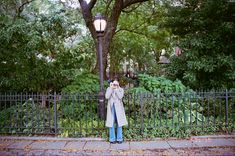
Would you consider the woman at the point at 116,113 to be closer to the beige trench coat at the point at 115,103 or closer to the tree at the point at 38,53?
the beige trench coat at the point at 115,103

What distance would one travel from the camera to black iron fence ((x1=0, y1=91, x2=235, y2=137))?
9414 mm

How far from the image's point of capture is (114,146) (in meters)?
8.45

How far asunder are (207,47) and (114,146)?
647 centimetres

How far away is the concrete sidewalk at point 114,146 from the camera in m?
7.96

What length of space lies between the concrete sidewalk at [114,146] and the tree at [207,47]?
417 centimetres

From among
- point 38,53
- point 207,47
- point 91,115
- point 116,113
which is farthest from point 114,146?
point 207,47

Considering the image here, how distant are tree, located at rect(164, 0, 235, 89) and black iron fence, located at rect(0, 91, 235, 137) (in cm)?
233

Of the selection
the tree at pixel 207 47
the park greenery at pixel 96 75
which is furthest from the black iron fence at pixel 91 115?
the tree at pixel 207 47

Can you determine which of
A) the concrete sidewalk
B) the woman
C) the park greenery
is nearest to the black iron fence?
the park greenery

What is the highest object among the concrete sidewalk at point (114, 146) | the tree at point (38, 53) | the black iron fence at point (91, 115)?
the tree at point (38, 53)

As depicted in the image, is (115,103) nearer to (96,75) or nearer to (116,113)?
(116,113)

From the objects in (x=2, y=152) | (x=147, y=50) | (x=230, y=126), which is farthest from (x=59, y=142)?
(x=147, y=50)

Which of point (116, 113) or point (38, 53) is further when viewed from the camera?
point (38, 53)

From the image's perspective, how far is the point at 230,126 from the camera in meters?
9.51
